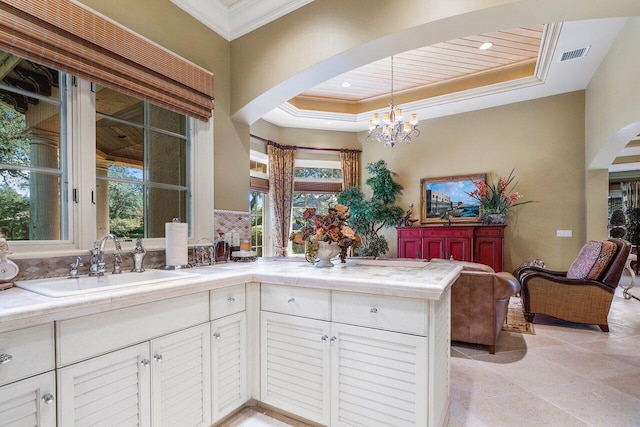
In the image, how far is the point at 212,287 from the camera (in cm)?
180

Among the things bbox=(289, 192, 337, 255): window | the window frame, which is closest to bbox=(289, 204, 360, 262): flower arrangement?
the window frame

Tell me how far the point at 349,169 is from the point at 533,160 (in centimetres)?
343

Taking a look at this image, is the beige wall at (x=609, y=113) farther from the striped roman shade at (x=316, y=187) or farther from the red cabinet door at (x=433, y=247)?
the striped roman shade at (x=316, y=187)

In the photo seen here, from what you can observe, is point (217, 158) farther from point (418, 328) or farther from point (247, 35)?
point (418, 328)

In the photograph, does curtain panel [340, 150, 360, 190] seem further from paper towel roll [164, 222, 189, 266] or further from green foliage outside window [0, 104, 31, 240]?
green foliage outside window [0, 104, 31, 240]

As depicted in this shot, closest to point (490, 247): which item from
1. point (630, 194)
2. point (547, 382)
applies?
point (547, 382)

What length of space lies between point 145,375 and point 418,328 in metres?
1.33

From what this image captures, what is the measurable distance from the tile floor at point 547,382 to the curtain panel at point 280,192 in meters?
3.98

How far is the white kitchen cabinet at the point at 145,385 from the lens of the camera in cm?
127

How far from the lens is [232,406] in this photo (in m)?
1.93

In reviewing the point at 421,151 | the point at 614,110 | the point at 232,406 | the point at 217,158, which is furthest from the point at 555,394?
the point at 421,151

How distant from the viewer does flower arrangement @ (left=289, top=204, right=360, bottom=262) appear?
218 cm

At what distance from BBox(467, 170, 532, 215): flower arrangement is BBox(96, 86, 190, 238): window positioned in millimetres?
5053

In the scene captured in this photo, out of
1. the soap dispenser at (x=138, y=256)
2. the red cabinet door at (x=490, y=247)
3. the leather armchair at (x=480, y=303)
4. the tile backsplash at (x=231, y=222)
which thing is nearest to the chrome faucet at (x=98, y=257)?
the soap dispenser at (x=138, y=256)
